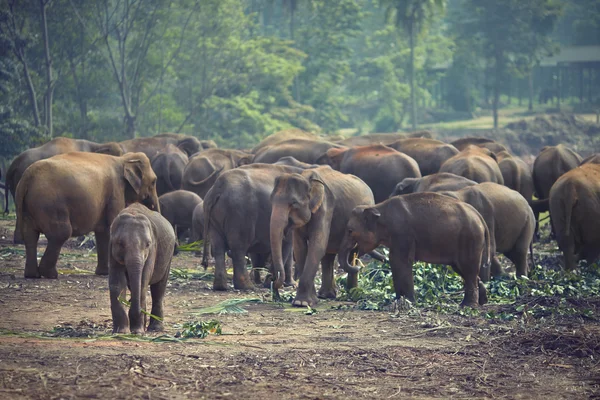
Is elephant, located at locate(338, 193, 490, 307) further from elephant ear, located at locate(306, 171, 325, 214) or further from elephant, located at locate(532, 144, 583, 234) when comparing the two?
elephant, located at locate(532, 144, 583, 234)

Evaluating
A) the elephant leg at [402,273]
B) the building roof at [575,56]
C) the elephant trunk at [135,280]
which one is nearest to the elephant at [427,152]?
the elephant leg at [402,273]

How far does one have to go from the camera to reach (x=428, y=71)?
58.4 m

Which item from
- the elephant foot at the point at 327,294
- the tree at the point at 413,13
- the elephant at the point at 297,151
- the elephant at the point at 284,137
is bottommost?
the elephant foot at the point at 327,294

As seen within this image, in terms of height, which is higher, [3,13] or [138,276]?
[3,13]

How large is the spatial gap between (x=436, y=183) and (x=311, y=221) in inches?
123

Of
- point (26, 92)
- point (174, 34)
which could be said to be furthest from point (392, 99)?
point (26, 92)

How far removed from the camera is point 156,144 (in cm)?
2355

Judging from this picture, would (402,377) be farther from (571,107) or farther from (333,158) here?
(571,107)

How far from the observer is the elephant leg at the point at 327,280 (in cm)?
1277

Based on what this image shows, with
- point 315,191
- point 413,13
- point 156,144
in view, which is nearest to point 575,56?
point 413,13

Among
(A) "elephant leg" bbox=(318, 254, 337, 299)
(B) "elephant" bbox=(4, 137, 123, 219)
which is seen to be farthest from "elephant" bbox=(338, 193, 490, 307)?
(B) "elephant" bbox=(4, 137, 123, 219)

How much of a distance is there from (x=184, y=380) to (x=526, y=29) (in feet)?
158

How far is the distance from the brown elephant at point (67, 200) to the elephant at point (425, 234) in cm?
378

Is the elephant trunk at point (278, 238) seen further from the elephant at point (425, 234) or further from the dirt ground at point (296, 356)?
the elephant at point (425, 234)
